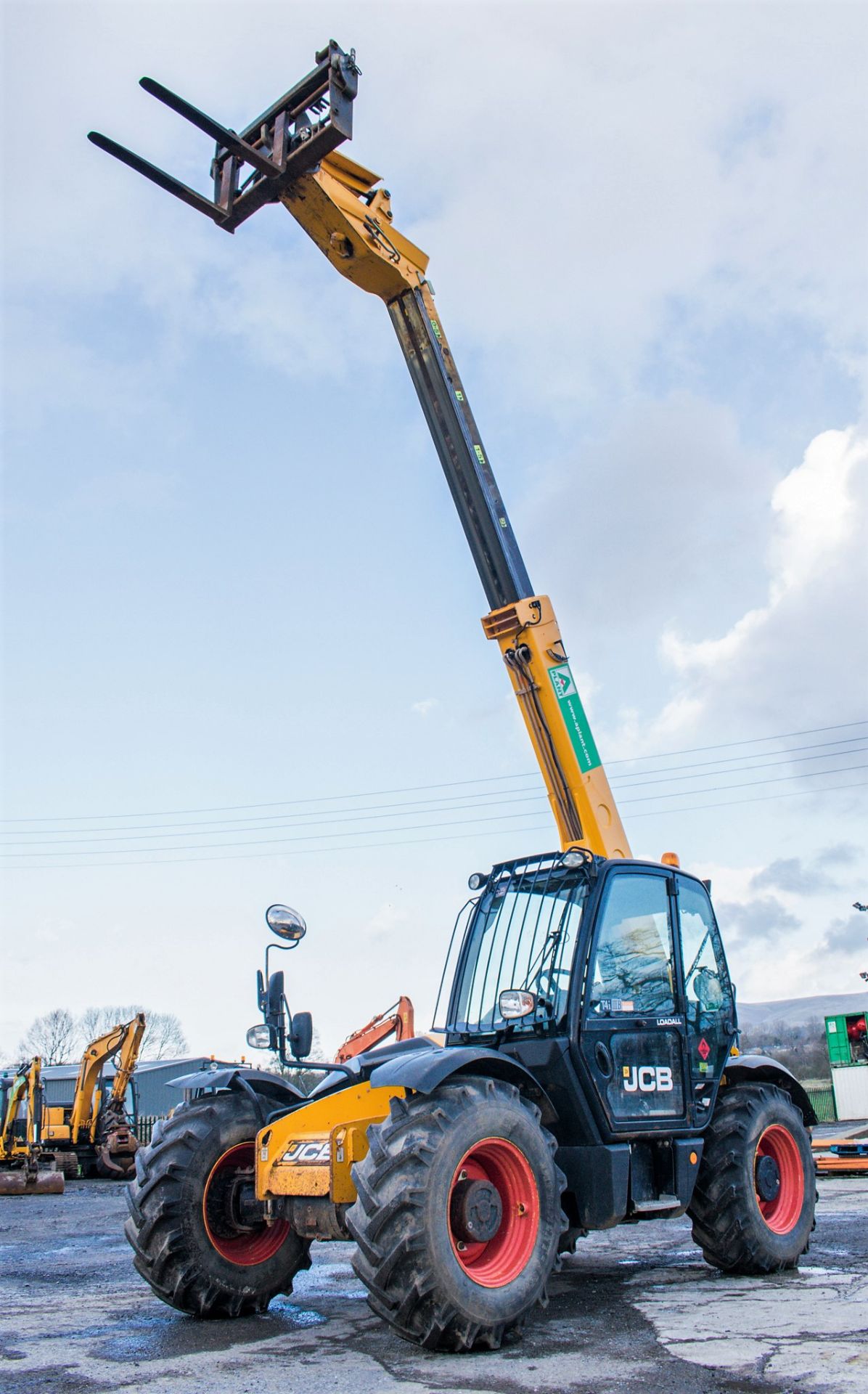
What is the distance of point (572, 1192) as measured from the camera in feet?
19.8

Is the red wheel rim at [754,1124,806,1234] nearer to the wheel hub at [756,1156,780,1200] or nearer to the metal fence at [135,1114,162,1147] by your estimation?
the wheel hub at [756,1156,780,1200]

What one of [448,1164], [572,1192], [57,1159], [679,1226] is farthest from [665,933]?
[57,1159]

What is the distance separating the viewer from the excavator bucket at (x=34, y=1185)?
20188mm

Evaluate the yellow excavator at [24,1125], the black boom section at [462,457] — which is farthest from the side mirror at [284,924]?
the yellow excavator at [24,1125]

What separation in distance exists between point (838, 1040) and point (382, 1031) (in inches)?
720

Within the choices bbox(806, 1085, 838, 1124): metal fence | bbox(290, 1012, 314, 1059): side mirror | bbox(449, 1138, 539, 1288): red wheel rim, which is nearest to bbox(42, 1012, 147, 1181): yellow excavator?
bbox(806, 1085, 838, 1124): metal fence

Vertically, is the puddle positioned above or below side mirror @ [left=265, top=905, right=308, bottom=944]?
below

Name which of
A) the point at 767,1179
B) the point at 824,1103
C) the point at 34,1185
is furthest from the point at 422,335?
the point at 824,1103

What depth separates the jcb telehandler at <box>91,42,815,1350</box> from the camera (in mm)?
5000

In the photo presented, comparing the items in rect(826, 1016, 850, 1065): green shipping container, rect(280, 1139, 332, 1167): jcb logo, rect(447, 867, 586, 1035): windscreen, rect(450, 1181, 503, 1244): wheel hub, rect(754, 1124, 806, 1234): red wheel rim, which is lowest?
rect(826, 1016, 850, 1065): green shipping container

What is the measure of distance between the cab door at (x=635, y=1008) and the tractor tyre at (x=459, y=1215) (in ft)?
2.78

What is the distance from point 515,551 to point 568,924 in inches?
153

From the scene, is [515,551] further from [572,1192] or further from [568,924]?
[572,1192]

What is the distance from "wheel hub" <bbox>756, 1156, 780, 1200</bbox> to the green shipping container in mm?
24283
